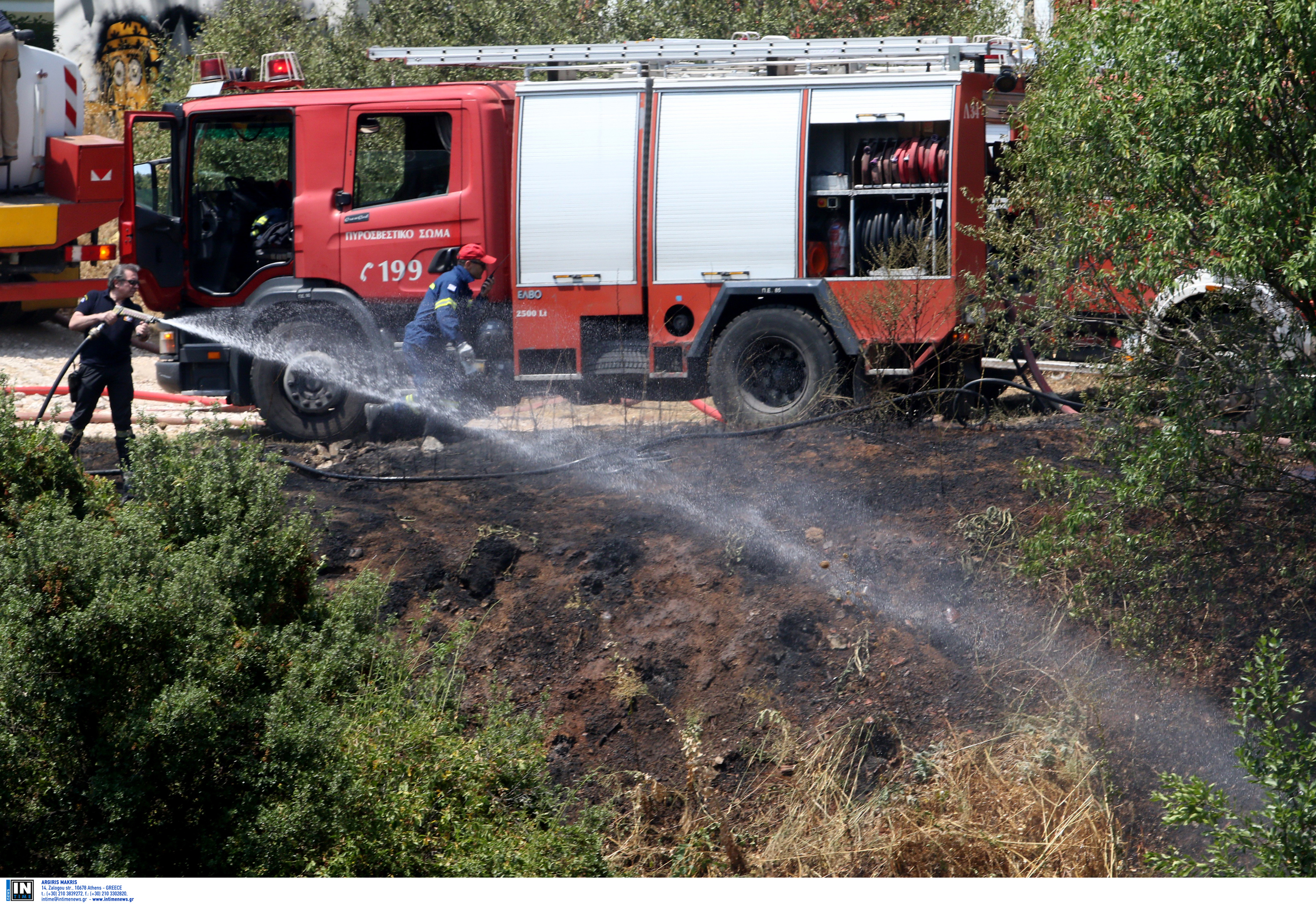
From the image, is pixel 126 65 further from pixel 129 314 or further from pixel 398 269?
pixel 129 314

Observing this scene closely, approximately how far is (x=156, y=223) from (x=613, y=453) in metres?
4.52

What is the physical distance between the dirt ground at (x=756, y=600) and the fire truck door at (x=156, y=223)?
2.58 m

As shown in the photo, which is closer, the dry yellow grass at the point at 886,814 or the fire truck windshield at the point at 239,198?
the dry yellow grass at the point at 886,814

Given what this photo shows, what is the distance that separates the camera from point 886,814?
497 cm

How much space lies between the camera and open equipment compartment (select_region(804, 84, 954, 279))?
8.65 meters

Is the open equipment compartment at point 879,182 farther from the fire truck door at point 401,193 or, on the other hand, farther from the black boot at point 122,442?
the black boot at point 122,442

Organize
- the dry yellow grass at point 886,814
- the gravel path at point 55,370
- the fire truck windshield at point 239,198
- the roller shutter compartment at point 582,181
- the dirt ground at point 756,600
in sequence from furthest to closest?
the gravel path at point 55,370
the fire truck windshield at point 239,198
the roller shutter compartment at point 582,181
the dirt ground at point 756,600
the dry yellow grass at point 886,814

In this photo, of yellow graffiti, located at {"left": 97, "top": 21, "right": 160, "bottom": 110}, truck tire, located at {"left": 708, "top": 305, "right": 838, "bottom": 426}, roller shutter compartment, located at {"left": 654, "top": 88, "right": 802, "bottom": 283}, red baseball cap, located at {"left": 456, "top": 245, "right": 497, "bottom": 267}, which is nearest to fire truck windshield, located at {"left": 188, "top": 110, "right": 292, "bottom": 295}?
red baseball cap, located at {"left": 456, "top": 245, "right": 497, "bottom": 267}

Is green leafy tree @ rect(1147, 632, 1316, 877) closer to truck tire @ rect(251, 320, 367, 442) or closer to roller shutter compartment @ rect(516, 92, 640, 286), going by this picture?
roller shutter compartment @ rect(516, 92, 640, 286)

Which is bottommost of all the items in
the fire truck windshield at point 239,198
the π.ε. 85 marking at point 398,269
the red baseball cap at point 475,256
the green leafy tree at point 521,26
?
the π.ε. 85 marking at point 398,269

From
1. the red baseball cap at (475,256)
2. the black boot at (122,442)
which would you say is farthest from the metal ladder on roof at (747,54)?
the black boot at (122,442)

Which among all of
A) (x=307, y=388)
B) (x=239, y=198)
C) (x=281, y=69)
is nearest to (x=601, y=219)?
(x=307, y=388)

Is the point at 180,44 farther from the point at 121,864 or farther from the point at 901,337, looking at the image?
the point at 121,864

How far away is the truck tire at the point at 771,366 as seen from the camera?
8.96 metres
